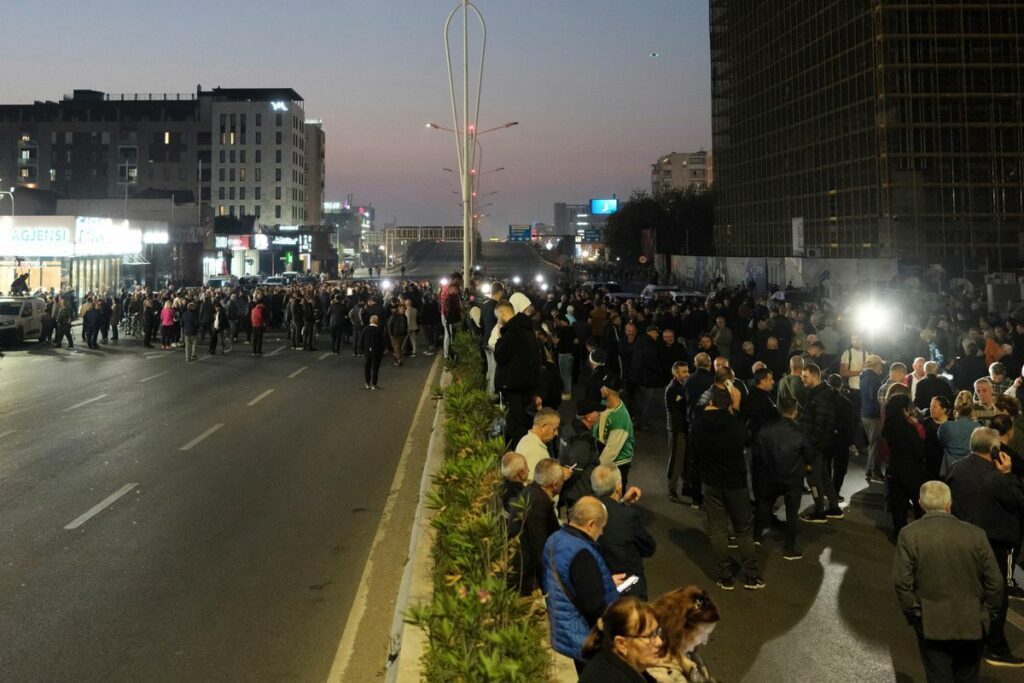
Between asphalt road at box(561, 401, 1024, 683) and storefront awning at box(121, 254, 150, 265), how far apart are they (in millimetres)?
50119

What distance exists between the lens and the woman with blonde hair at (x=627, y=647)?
360cm

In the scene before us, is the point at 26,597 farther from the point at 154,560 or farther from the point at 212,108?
the point at 212,108

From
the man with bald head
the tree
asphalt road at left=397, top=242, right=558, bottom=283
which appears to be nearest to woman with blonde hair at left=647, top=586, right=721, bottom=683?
the man with bald head

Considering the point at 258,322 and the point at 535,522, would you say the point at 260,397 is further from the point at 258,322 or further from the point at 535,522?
the point at 535,522

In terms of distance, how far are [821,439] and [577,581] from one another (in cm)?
648

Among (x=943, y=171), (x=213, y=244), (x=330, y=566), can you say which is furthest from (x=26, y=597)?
(x=213, y=244)

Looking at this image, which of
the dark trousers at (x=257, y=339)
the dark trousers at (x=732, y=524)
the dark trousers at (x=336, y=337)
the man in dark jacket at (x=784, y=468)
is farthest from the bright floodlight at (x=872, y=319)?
the dark trousers at (x=257, y=339)

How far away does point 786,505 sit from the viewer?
905 cm

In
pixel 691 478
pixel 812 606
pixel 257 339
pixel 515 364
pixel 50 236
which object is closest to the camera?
pixel 812 606

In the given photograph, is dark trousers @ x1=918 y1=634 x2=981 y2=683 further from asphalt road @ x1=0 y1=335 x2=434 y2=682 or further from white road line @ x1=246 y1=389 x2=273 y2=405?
white road line @ x1=246 y1=389 x2=273 y2=405

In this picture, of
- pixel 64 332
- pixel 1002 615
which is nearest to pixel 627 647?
pixel 1002 615

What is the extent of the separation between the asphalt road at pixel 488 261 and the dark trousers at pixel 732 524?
106055 millimetres

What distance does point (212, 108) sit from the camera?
148500 millimetres

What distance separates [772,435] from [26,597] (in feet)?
22.3
